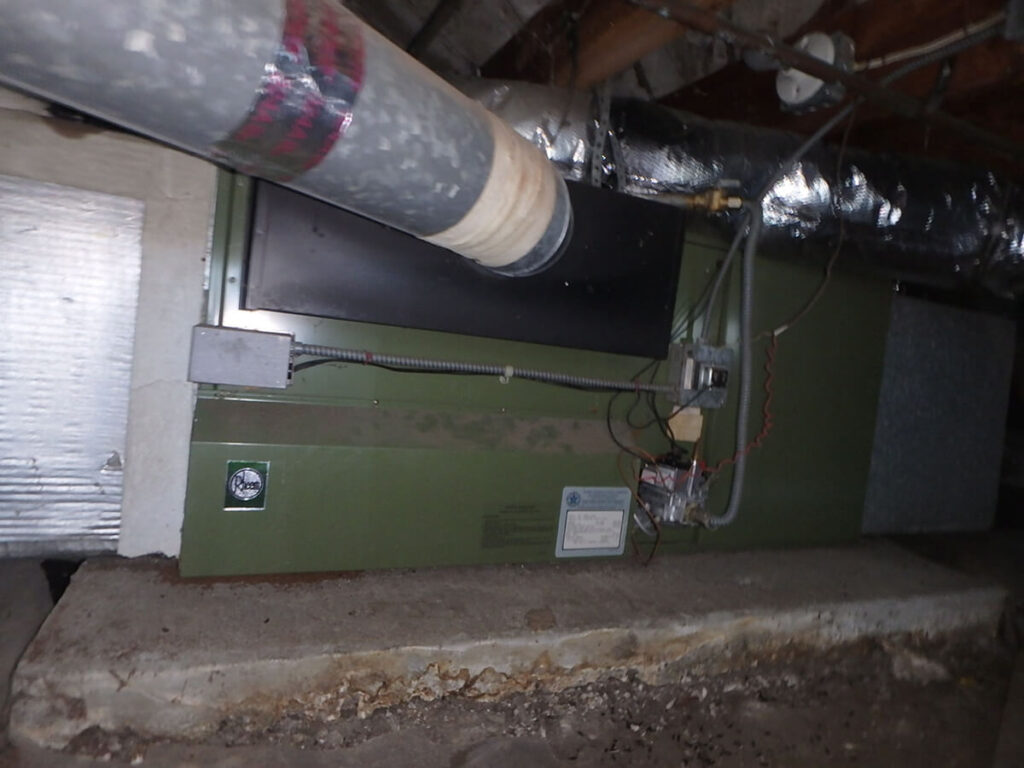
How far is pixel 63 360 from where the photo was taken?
1050 millimetres

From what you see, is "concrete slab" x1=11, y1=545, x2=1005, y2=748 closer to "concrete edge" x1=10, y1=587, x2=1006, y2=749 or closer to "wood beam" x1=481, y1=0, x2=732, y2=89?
"concrete edge" x1=10, y1=587, x2=1006, y2=749

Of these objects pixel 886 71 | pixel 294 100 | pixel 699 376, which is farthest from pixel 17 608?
pixel 886 71

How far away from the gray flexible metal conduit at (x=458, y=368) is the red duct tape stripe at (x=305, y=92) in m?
0.46

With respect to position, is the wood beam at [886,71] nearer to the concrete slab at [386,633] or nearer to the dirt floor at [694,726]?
the concrete slab at [386,633]

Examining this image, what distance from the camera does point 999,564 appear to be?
1.93 meters

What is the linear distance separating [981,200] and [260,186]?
183 centimetres

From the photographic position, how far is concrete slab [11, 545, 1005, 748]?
0.86m

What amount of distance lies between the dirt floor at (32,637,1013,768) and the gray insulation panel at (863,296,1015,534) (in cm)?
65

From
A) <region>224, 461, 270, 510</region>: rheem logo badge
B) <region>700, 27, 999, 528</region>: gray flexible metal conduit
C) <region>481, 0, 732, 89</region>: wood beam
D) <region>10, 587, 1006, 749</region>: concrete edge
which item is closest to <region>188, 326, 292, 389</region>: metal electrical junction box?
<region>224, 461, 270, 510</region>: rheem logo badge

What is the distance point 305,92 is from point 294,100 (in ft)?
0.05

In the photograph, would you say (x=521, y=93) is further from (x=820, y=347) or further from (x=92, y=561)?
(x=92, y=561)

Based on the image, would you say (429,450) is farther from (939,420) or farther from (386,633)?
(939,420)

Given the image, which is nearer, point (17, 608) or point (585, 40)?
point (17, 608)

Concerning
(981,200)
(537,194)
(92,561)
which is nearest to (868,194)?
(981,200)
